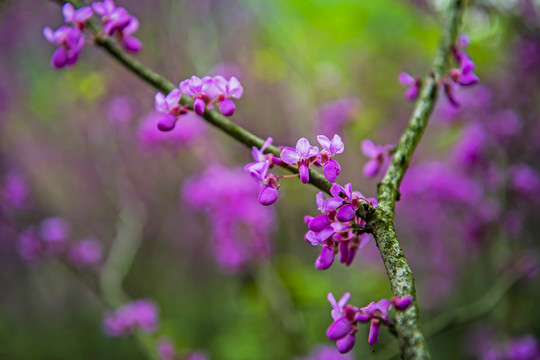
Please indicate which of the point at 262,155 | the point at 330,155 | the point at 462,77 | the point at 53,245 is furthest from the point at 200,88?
the point at 53,245

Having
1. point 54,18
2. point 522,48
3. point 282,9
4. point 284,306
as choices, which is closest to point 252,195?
point 284,306

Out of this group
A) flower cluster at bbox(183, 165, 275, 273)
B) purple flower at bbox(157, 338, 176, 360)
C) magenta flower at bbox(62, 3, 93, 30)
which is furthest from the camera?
flower cluster at bbox(183, 165, 275, 273)

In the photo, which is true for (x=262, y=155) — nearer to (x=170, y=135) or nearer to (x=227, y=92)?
(x=227, y=92)

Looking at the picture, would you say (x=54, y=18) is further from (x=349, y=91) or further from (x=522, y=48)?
(x=522, y=48)

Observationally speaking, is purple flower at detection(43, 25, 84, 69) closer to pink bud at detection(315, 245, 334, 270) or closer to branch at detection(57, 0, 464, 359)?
branch at detection(57, 0, 464, 359)

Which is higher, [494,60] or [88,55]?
[88,55]

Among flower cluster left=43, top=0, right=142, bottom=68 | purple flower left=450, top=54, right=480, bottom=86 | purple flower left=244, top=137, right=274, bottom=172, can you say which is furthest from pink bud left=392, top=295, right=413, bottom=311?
flower cluster left=43, top=0, right=142, bottom=68

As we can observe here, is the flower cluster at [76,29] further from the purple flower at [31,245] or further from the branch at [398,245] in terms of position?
the purple flower at [31,245]
